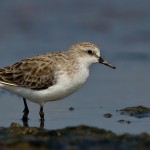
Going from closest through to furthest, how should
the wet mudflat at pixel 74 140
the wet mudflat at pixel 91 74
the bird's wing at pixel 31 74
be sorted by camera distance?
the wet mudflat at pixel 74 140 → the wet mudflat at pixel 91 74 → the bird's wing at pixel 31 74

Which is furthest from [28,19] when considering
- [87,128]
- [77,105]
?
[87,128]

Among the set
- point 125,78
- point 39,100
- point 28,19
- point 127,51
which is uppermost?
point 28,19

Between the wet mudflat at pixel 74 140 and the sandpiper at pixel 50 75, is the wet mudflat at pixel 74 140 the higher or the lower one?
the lower one

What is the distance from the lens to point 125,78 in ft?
45.9

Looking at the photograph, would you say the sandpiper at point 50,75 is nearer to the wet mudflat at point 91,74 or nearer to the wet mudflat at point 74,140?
the wet mudflat at point 91,74

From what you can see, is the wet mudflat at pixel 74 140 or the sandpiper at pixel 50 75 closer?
the wet mudflat at pixel 74 140

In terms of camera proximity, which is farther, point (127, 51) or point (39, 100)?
point (127, 51)

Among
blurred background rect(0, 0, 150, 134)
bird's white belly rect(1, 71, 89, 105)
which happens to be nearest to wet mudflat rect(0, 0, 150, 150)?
blurred background rect(0, 0, 150, 134)

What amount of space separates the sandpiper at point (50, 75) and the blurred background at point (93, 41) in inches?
17.0

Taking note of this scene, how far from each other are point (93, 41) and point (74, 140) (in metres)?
8.17

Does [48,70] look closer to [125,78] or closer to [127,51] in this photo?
[125,78]

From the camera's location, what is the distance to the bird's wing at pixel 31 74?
1127 cm

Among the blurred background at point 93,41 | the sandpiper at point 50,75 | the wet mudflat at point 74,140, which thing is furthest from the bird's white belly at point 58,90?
the wet mudflat at point 74,140

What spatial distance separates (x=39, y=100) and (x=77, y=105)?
1.16 m
